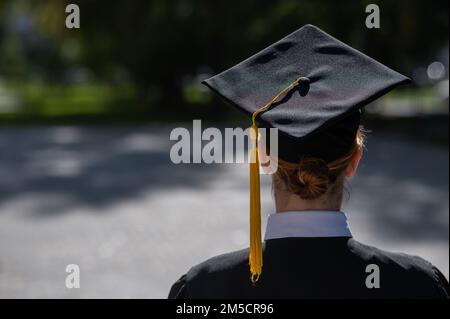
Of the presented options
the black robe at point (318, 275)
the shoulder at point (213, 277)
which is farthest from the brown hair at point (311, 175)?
the shoulder at point (213, 277)

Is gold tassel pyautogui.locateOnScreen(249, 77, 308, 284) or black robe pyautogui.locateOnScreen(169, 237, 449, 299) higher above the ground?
gold tassel pyautogui.locateOnScreen(249, 77, 308, 284)

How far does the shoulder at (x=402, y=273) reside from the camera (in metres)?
1.88

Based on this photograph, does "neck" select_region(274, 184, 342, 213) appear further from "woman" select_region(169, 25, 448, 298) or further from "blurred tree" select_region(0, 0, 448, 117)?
"blurred tree" select_region(0, 0, 448, 117)

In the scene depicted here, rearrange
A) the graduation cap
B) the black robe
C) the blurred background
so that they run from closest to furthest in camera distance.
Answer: the black robe, the graduation cap, the blurred background

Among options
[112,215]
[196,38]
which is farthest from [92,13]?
[112,215]

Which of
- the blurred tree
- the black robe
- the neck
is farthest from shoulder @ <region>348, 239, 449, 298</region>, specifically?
the blurred tree

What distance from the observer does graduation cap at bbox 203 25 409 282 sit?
6.42 ft

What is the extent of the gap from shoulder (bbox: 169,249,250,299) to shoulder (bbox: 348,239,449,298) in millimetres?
305

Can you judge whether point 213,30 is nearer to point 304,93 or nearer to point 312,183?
point 304,93

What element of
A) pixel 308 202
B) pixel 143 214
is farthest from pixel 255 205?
Result: pixel 143 214

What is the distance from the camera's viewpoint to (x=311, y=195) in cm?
189

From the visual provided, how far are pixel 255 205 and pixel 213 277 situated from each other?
1.01 feet
